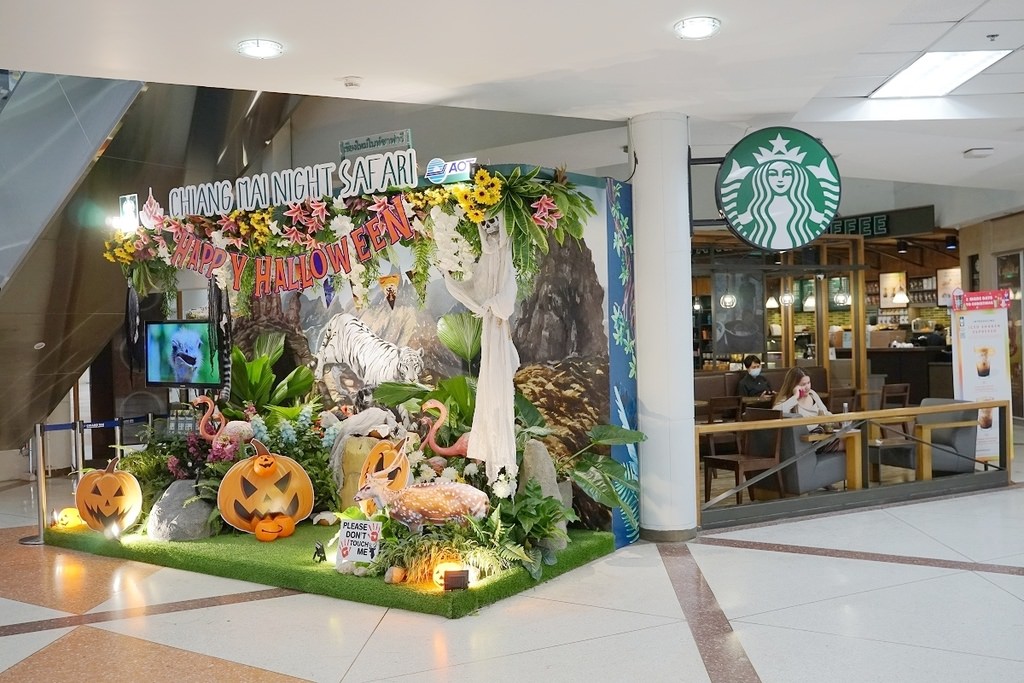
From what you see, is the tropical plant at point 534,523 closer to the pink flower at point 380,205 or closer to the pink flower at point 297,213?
the pink flower at point 380,205

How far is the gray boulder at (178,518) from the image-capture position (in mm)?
6383

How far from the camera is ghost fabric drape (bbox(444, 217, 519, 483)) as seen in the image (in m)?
5.57

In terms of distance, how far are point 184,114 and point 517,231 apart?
4.42 meters

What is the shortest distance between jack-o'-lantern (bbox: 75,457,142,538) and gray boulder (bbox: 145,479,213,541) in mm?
178

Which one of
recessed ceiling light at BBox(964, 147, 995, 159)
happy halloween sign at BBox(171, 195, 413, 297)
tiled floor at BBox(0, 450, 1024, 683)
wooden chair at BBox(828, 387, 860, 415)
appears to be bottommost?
tiled floor at BBox(0, 450, 1024, 683)

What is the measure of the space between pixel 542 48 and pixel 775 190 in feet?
8.45

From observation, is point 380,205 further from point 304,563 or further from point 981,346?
point 981,346

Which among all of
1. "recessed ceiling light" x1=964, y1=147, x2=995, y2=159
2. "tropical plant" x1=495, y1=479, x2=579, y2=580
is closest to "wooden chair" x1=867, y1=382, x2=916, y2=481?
"recessed ceiling light" x1=964, y1=147, x2=995, y2=159

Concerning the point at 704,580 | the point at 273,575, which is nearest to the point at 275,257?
the point at 273,575

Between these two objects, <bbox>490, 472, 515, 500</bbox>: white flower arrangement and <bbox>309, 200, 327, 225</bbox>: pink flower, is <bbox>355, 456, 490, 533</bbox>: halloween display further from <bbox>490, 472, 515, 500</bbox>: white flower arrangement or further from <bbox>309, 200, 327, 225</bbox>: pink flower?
<bbox>309, 200, 327, 225</bbox>: pink flower

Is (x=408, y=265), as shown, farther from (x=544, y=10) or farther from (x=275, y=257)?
(x=544, y=10)

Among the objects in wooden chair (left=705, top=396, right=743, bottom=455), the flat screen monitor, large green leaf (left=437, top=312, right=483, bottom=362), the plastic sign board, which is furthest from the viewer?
wooden chair (left=705, top=396, right=743, bottom=455)

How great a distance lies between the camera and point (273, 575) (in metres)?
5.62

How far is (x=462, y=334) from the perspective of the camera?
7031 millimetres
